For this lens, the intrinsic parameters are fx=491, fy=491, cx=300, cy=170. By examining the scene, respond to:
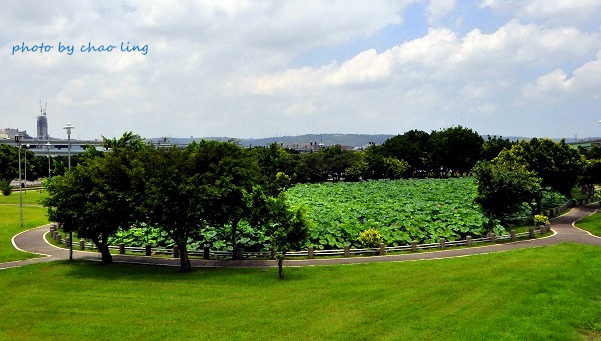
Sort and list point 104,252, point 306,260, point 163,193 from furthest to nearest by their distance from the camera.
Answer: point 104,252 → point 306,260 → point 163,193

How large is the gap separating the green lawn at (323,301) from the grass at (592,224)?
12365 millimetres

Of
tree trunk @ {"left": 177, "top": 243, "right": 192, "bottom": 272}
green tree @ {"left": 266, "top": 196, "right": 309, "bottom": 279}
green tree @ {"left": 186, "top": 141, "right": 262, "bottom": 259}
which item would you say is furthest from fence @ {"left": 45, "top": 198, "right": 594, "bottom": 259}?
green tree @ {"left": 266, "top": 196, "right": 309, "bottom": 279}

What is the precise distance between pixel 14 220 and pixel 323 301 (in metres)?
47.7

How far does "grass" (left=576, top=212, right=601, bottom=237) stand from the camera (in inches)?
1640

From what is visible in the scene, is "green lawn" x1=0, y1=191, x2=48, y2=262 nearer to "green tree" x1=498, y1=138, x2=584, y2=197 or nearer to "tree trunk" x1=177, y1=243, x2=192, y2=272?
"tree trunk" x1=177, y1=243, x2=192, y2=272

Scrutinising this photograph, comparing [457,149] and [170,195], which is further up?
[457,149]

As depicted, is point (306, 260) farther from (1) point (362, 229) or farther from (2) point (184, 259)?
(1) point (362, 229)

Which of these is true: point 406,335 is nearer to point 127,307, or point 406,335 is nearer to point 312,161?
point 127,307

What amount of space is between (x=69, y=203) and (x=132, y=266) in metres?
5.81

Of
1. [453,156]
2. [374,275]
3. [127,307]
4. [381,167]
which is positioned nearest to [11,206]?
[127,307]

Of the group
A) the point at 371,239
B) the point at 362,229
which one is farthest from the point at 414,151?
the point at 371,239

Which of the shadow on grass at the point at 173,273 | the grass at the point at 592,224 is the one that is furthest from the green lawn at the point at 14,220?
the grass at the point at 592,224

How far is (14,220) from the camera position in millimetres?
56500

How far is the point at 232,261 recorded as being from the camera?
33812mm
